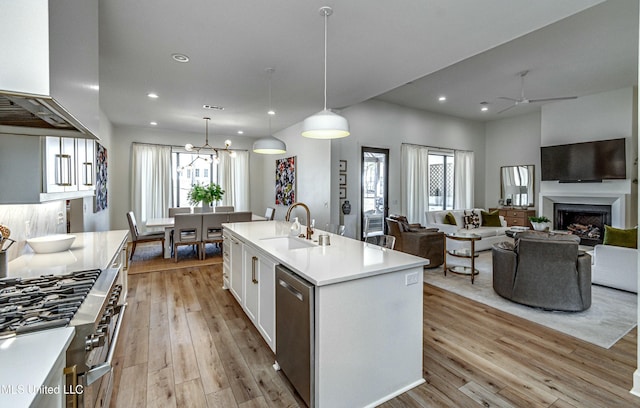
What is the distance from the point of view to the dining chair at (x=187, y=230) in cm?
514

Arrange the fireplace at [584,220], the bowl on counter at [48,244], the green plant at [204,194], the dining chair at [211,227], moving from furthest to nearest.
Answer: the fireplace at [584,220] < the green plant at [204,194] < the dining chair at [211,227] < the bowl on counter at [48,244]

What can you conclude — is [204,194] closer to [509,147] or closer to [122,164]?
[122,164]

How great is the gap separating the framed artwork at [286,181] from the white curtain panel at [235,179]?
114 centimetres

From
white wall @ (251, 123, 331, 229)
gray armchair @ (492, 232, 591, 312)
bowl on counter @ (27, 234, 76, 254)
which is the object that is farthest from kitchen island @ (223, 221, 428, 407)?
white wall @ (251, 123, 331, 229)

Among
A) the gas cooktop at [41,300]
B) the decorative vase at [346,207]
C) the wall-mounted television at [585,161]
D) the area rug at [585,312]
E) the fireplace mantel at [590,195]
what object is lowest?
the area rug at [585,312]

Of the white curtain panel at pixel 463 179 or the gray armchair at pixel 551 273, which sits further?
the white curtain panel at pixel 463 179

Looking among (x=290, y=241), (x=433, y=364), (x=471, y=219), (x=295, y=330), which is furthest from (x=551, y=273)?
(x=471, y=219)

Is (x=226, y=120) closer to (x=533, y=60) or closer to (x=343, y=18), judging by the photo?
(x=343, y=18)

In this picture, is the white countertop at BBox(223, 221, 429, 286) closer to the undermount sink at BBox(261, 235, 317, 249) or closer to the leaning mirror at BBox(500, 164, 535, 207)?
the undermount sink at BBox(261, 235, 317, 249)

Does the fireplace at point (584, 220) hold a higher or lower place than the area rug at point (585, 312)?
higher

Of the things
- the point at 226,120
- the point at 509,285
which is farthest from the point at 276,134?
the point at 509,285

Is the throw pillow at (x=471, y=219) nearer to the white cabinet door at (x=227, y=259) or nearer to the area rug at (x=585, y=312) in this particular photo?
the area rug at (x=585, y=312)

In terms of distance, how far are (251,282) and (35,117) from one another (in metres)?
1.95

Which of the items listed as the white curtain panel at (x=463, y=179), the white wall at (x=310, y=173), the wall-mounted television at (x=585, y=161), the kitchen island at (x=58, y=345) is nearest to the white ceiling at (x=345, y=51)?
the white wall at (x=310, y=173)
